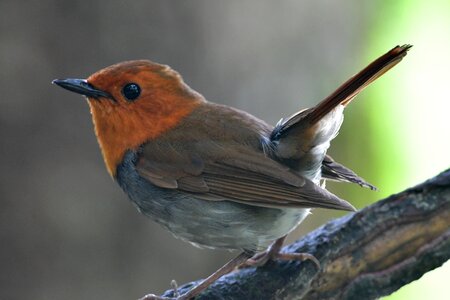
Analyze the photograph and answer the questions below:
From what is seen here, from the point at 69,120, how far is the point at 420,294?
11.1 ft

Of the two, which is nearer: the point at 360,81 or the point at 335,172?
the point at 360,81

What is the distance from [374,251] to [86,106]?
67.9 inches

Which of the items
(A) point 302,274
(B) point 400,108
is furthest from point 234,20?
(B) point 400,108

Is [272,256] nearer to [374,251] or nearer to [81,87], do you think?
[374,251]

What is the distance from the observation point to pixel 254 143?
3529mm

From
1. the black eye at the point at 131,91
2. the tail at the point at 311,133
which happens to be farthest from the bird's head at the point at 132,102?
the tail at the point at 311,133

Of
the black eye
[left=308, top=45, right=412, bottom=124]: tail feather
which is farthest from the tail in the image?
the black eye

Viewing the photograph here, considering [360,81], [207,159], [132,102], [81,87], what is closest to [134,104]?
[132,102]

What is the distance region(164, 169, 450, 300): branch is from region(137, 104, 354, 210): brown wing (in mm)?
275

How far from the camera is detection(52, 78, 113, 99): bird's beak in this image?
3310 mm

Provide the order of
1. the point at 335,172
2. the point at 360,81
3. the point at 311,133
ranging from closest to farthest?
the point at 360,81
the point at 311,133
the point at 335,172

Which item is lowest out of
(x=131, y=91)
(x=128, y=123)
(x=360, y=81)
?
(x=360, y=81)

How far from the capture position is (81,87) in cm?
336

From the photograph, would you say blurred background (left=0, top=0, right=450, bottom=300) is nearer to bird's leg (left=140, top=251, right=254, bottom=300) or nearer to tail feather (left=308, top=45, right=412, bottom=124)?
bird's leg (left=140, top=251, right=254, bottom=300)
